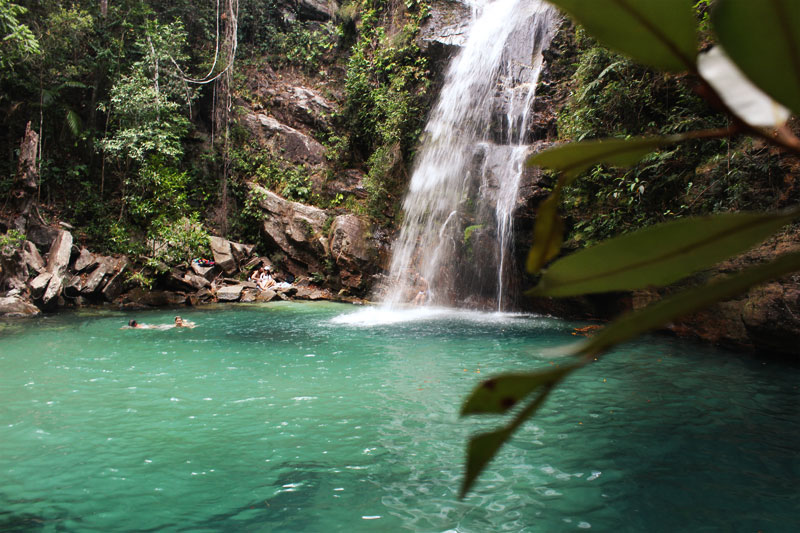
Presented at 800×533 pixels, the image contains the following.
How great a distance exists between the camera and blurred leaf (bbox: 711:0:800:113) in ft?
0.79

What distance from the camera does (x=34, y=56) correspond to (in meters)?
12.3

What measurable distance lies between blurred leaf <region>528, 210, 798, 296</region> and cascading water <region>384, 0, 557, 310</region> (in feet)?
34.5

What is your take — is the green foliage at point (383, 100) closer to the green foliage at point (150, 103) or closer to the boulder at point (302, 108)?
the boulder at point (302, 108)

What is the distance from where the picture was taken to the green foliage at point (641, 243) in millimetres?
233

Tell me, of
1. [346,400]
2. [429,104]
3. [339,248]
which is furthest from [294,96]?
[346,400]

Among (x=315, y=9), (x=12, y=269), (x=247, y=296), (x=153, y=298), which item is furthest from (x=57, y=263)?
(x=315, y=9)

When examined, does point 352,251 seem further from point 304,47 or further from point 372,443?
point 372,443

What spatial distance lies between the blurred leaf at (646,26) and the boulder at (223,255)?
45.4 ft

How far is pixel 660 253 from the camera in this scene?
0.94ft

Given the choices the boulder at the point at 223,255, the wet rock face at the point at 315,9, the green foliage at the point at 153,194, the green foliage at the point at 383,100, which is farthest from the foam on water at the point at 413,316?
the wet rock face at the point at 315,9

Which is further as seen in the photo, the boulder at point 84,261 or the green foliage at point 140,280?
the boulder at point 84,261

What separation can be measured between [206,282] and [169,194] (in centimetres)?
281

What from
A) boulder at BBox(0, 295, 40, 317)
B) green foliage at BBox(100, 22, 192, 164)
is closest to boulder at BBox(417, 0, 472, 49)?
green foliage at BBox(100, 22, 192, 164)

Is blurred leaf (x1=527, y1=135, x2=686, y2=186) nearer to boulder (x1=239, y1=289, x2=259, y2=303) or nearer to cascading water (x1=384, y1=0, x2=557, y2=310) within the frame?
cascading water (x1=384, y1=0, x2=557, y2=310)
